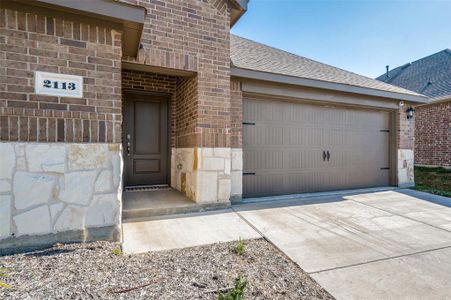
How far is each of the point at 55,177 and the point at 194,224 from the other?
1.85 m

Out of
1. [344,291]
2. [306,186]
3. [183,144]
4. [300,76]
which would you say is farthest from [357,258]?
[300,76]

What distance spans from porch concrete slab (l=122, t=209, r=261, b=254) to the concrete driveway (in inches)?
12.0

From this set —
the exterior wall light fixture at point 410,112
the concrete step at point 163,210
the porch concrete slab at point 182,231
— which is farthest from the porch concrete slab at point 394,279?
the exterior wall light fixture at point 410,112

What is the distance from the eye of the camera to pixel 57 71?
8.46 ft

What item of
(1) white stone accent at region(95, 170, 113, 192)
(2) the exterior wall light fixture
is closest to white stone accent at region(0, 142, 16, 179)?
(1) white stone accent at region(95, 170, 113, 192)

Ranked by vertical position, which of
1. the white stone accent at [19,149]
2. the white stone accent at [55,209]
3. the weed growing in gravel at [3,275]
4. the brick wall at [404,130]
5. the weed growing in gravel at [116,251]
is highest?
the brick wall at [404,130]

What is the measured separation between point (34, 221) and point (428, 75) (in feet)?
51.0

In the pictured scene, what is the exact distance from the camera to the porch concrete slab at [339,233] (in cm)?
258

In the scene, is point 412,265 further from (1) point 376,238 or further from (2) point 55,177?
(2) point 55,177

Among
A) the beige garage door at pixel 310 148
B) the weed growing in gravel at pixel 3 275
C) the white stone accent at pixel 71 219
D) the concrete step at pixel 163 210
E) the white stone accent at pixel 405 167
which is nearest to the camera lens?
the weed growing in gravel at pixel 3 275

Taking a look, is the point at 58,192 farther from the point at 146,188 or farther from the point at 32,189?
the point at 146,188

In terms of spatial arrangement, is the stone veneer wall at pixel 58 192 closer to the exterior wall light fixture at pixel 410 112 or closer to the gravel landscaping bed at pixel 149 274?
the gravel landscaping bed at pixel 149 274

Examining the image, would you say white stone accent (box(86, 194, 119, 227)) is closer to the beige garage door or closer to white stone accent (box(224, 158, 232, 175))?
white stone accent (box(224, 158, 232, 175))

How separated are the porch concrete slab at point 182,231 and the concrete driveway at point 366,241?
30cm
